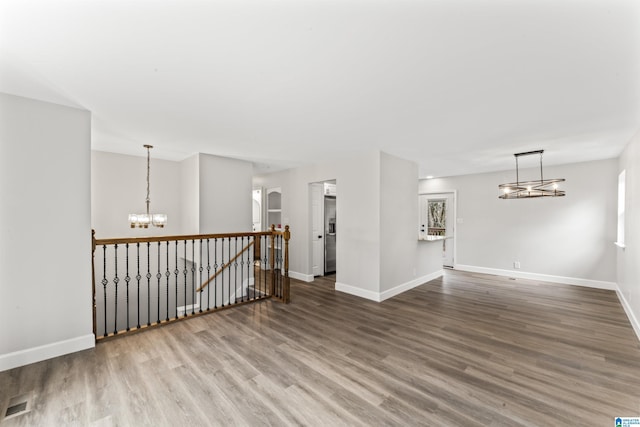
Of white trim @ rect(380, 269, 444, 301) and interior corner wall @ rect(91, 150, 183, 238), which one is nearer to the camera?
white trim @ rect(380, 269, 444, 301)

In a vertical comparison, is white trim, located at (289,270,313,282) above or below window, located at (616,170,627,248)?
below

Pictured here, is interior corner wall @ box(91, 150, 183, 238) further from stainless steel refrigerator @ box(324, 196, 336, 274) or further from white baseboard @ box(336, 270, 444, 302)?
white baseboard @ box(336, 270, 444, 302)

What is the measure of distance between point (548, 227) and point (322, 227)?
15.9 feet

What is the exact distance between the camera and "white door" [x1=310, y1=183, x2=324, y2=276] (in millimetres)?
5863

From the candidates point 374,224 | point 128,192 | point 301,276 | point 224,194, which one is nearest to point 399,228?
point 374,224

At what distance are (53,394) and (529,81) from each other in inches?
175

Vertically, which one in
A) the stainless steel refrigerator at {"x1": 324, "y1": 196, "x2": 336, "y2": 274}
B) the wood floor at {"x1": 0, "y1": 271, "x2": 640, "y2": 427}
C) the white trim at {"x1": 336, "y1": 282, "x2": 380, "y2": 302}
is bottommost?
the wood floor at {"x1": 0, "y1": 271, "x2": 640, "y2": 427}

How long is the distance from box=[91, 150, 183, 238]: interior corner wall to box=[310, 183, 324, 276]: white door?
274cm

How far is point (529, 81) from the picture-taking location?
81.2 inches

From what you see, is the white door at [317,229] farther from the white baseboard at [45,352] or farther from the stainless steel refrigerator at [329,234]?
the white baseboard at [45,352]

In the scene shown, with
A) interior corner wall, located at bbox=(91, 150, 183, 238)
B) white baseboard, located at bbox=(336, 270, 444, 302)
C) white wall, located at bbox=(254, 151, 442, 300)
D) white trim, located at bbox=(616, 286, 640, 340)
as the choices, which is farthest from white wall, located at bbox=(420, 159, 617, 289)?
interior corner wall, located at bbox=(91, 150, 183, 238)

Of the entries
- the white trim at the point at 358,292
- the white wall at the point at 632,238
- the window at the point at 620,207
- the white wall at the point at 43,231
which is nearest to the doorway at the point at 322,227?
the white trim at the point at 358,292

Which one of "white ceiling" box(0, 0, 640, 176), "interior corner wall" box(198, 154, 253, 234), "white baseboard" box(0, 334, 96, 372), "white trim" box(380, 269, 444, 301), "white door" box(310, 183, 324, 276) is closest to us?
"white ceiling" box(0, 0, 640, 176)

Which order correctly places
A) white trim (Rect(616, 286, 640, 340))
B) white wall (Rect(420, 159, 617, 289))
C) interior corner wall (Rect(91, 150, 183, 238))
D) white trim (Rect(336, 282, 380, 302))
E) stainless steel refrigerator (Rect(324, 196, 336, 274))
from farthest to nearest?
stainless steel refrigerator (Rect(324, 196, 336, 274)) < white wall (Rect(420, 159, 617, 289)) < interior corner wall (Rect(91, 150, 183, 238)) < white trim (Rect(336, 282, 380, 302)) < white trim (Rect(616, 286, 640, 340))
